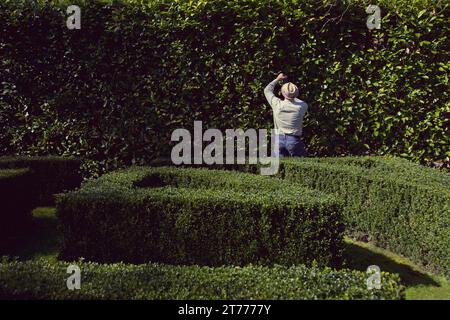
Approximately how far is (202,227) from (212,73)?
5911mm

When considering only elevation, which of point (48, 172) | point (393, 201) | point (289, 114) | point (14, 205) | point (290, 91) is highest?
point (290, 91)

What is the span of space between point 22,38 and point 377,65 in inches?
295

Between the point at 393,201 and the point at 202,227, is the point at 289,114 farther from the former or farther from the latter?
the point at 202,227

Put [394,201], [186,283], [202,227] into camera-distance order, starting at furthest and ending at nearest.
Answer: [394,201]
[202,227]
[186,283]

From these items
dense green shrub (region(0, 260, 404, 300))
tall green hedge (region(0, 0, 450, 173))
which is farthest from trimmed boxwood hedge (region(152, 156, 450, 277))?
dense green shrub (region(0, 260, 404, 300))

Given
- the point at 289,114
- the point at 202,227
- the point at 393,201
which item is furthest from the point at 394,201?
the point at 289,114

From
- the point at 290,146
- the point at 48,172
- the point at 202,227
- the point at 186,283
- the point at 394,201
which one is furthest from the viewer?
the point at 290,146

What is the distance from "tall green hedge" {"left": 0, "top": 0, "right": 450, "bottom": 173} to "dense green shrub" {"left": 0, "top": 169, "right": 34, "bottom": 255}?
124 inches

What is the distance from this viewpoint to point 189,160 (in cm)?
1113

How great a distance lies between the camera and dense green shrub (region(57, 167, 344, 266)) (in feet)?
20.0

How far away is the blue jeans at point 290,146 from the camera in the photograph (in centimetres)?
1031

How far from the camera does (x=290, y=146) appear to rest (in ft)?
33.9
